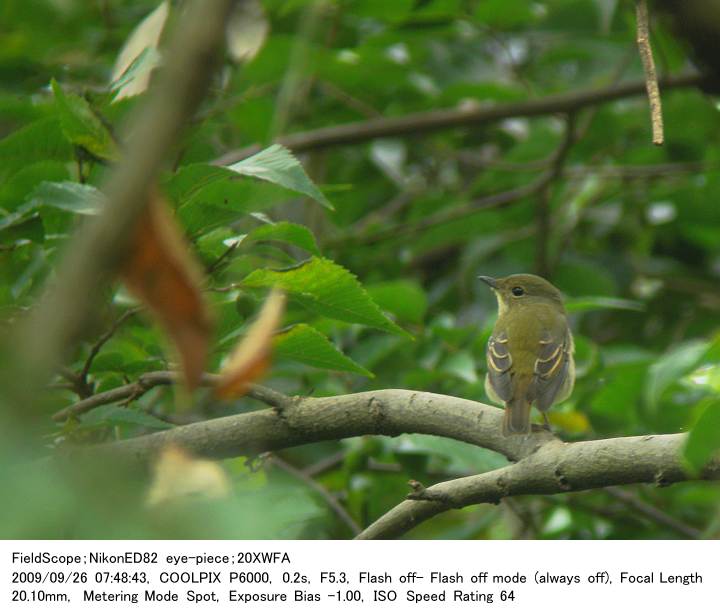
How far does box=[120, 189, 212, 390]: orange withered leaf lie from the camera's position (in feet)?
1.52

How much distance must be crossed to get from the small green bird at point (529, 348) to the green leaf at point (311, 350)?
828 millimetres

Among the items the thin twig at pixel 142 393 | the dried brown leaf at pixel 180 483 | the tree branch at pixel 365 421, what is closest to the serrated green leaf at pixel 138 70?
the thin twig at pixel 142 393

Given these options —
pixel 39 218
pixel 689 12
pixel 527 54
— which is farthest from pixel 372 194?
pixel 689 12

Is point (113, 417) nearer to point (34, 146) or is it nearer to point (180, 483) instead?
point (34, 146)

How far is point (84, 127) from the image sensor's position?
7.00 feet

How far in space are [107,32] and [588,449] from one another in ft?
11.9

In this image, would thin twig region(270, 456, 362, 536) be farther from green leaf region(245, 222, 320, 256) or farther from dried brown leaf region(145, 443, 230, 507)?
dried brown leaf region(145, 443, 230, 507)

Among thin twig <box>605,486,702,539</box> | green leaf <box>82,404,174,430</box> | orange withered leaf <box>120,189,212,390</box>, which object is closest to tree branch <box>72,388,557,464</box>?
green leaf <box>82,404,174,430</box>

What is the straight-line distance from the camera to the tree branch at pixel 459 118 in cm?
436

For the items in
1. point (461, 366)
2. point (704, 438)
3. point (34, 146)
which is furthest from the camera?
point (461, 366)

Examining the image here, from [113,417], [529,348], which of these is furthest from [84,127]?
→ [529,348]

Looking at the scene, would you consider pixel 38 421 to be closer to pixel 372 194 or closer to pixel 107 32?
pixel 107 32

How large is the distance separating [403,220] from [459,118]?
3.89ft

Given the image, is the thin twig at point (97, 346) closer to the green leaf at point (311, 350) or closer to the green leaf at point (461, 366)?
the green leaf at point (311, 350)
